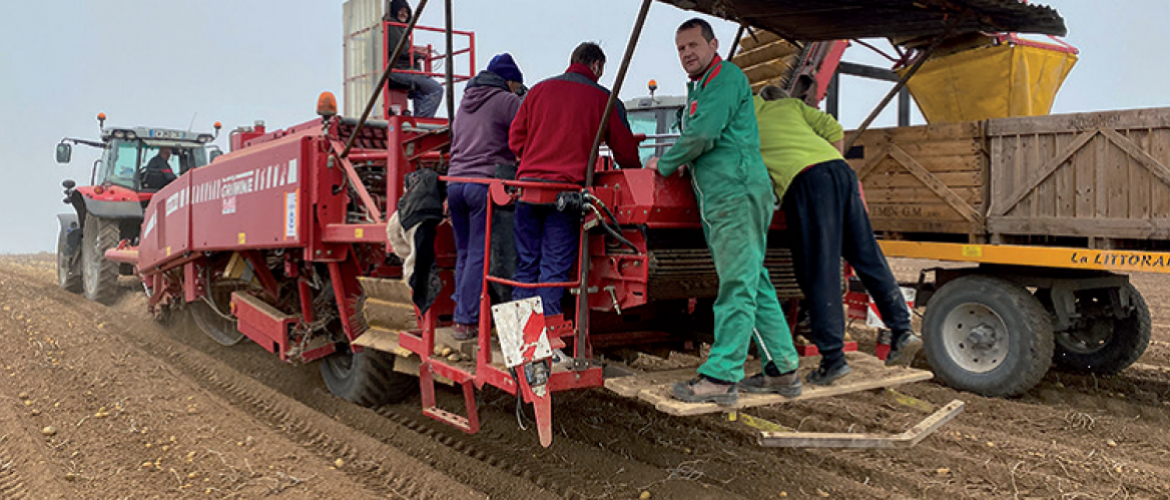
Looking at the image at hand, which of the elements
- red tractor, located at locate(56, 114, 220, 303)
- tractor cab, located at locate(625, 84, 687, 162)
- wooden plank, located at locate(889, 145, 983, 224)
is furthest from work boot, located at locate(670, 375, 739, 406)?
red tractor, located at locate(56, 114, 220, 303)

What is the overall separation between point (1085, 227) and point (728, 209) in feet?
12.8

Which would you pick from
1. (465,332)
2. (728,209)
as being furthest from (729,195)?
(465,332)

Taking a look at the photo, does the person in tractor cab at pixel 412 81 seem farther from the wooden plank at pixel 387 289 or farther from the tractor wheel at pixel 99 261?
the wooden plank at pixel 387 289

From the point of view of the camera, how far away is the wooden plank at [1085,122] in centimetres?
572

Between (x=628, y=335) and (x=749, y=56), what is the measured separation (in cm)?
377

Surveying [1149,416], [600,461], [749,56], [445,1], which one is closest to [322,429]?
[600,461]

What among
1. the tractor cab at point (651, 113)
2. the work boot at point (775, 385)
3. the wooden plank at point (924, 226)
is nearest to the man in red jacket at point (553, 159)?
the work boot at point (775, 385)

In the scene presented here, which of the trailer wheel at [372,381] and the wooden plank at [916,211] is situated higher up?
the wooden plank at [916,211]

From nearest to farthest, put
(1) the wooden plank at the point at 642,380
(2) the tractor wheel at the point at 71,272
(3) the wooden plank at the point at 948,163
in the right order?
(1) the wooden plank at the point at 642,380
(3) the wooden plank at the point at 948,163
(2) the tractor wheel at the point at 71,272

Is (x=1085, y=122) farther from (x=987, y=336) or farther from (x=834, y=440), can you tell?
(x=834, y=440)

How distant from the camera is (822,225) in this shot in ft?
12.6

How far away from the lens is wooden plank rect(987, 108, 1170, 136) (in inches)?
225

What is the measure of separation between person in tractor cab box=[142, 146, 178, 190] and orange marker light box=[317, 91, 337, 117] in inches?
338

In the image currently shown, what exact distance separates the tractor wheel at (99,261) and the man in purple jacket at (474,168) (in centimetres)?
932
